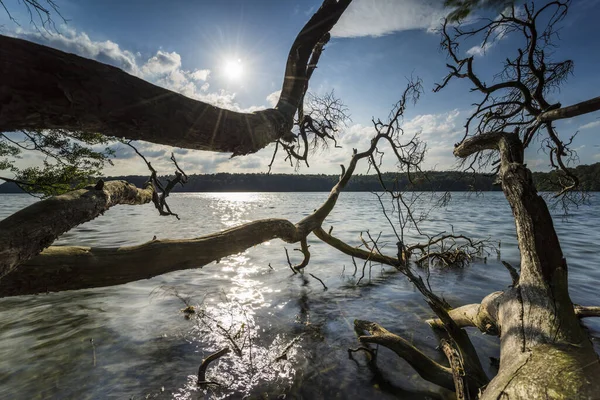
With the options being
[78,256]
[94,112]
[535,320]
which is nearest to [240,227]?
[78,256]

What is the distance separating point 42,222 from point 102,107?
5.83 ft

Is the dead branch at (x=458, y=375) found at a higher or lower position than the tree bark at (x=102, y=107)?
lower

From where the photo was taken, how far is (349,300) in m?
8.61

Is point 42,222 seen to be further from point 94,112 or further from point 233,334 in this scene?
point 233,334

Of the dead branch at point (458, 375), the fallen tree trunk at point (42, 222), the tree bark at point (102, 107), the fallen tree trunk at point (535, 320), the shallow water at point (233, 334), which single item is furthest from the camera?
the shallow water at point (233, 334)

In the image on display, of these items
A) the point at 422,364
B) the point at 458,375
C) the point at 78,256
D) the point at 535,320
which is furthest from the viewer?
the point at 422,364

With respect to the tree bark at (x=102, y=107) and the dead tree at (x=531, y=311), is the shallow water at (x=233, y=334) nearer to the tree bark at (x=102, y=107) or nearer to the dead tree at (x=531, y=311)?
the dead tree at (x=531, y=311)

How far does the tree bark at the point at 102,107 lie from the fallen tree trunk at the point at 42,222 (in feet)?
4.07

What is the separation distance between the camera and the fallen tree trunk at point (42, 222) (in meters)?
1.89

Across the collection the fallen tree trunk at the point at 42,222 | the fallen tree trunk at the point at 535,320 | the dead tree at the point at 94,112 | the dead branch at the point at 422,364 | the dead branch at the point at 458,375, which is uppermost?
the dead tree at the point at 94,112

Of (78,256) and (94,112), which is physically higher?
(94,112)

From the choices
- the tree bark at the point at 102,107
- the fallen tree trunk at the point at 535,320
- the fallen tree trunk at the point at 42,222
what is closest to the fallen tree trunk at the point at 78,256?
the fallen tree trunk at the point at 42,222

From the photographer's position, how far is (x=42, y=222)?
7.42 feet

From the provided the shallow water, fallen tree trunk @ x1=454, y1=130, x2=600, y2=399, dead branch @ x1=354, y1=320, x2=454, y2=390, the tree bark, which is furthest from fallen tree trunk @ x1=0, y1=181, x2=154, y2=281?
dead branch @ x1=354, y1=320, x2=454, y2=390
